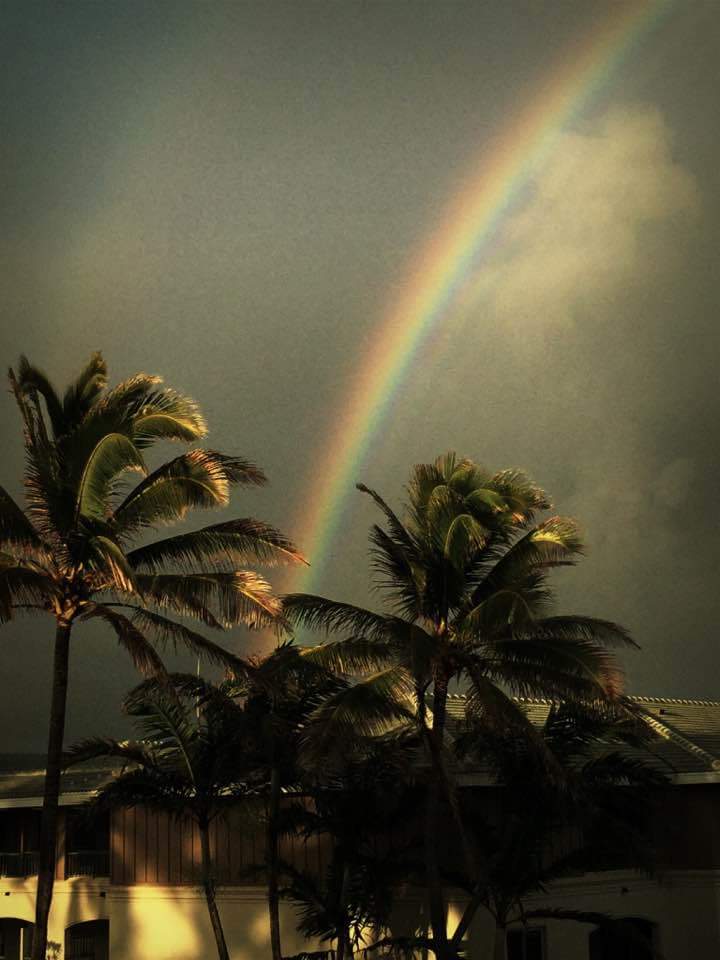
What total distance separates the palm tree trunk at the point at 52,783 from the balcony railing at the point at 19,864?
11.3m

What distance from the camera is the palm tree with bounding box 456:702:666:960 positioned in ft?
73.7

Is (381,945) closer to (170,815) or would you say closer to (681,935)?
(170,815)

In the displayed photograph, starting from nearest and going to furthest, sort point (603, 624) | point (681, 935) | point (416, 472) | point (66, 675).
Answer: point (66, 675), point (603, 624), point (416, 472), point (681, 935)

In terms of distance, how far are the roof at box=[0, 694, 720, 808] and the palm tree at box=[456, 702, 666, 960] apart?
7.72 feet

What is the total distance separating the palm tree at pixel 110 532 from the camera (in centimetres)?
1919

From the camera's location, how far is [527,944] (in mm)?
25812

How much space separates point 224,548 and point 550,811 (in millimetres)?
7520

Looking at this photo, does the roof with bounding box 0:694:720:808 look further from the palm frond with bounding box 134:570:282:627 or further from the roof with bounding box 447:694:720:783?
the palm frond with bounding box 134:570:282:627


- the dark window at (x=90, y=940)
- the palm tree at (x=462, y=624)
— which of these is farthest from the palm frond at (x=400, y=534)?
the dark window at (x=90, y=940)

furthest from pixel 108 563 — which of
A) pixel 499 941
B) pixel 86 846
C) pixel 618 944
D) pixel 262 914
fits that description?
pixel 618 944

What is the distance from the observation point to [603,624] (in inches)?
846

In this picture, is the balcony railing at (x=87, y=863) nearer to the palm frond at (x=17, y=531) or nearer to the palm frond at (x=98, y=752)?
the palm frond at (x=98, y=752)

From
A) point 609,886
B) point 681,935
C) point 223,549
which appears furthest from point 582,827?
point 223,549

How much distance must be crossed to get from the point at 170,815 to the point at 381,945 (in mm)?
5370
